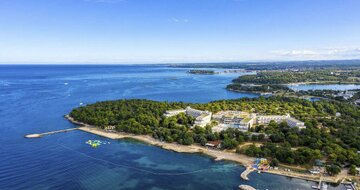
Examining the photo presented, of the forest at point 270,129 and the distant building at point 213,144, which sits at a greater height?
the forest at point 270,129

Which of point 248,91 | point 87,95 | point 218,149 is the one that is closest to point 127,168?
point 218,149

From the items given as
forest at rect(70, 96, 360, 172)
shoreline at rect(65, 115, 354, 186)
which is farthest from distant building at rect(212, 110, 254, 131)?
shoreline at rect(65, 115, 354, 186)

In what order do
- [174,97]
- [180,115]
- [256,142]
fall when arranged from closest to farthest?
[256,142] < [180,115] < [174,97]

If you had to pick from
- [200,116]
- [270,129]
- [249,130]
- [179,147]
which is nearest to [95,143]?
[179,147]

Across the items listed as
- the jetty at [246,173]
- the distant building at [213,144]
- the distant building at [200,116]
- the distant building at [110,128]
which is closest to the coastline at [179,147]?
the distant building at [213,144]

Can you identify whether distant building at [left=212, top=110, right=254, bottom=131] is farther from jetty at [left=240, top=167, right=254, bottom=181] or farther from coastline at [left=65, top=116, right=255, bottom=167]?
jetty at [left=240, top=167, right=254, bottom=181]

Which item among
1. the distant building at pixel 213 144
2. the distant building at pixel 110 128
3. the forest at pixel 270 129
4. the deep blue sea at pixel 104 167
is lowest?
the deep blue sea at pixel 104 167

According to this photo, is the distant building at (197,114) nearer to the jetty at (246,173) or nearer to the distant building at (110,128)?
the distant building at (110,128)

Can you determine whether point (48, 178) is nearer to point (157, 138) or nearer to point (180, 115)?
point (157, 138)

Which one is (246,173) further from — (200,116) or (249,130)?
(200,116)
